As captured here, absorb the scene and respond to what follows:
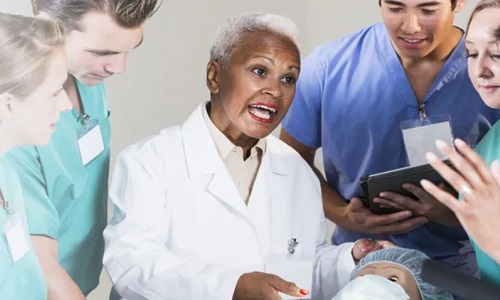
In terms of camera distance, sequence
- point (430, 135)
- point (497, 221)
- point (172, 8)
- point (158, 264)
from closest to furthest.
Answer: point (497, 221), point (158, 264), point (172, 8), point (430, 135)

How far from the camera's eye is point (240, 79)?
71.7 inches

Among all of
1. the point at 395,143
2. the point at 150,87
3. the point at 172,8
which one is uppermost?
the point at 172,8

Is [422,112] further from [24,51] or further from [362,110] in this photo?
[24,51]

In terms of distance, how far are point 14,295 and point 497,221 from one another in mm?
943

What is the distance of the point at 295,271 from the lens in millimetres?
1916

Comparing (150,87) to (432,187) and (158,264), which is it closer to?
(158,264)

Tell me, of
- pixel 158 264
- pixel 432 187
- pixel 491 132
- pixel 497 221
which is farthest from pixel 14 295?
pixel 491 132

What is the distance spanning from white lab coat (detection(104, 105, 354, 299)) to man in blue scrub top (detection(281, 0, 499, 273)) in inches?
3.6

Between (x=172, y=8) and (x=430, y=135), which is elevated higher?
(x=172, y=8)

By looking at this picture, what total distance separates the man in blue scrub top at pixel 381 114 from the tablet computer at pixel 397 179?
3cm

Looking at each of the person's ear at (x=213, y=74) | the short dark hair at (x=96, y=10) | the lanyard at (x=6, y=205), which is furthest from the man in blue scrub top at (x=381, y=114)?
the lanyard at (x=6, y=205)

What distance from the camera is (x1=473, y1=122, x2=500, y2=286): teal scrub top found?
1804 millimetres

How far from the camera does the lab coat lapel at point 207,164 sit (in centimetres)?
184

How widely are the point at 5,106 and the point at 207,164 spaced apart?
465mm
